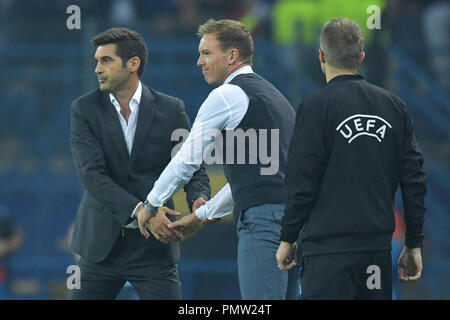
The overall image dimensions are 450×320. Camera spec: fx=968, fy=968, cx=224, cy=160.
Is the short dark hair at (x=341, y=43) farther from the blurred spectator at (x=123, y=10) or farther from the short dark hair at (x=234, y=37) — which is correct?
the blurred spectator at (x=123, y=10)

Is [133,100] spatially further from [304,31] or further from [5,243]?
[304,31]

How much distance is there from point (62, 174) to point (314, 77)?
289 cm

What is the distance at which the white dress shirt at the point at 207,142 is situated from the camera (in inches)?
202

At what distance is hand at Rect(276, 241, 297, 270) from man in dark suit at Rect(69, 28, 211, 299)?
2.97 ft

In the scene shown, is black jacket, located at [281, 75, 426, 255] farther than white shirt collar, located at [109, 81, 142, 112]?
No

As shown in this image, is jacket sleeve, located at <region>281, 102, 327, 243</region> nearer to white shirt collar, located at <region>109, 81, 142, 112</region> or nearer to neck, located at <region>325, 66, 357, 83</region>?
neck, located at <region>325, 66, 357, 83</region>

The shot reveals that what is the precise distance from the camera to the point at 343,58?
4684mm

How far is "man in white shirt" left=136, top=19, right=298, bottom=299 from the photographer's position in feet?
16.3

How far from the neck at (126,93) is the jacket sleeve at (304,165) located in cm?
133

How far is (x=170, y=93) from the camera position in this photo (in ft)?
33.4

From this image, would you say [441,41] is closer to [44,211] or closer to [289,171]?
[44,211]
